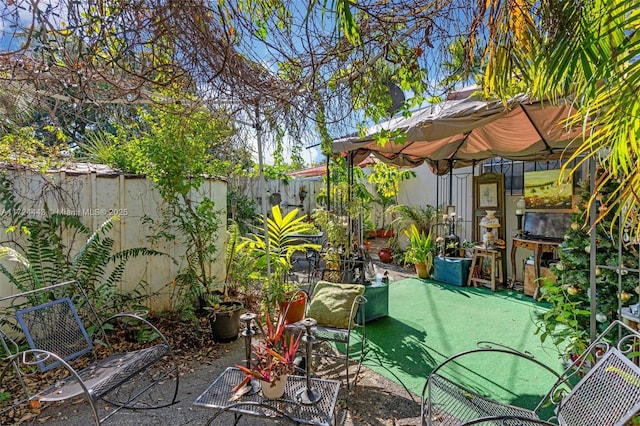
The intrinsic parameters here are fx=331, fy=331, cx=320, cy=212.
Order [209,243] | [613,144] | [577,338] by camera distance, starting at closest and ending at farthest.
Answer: [613,144], [577,338], [209,243]

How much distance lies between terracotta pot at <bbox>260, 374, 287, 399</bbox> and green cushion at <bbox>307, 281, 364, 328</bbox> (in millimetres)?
1043

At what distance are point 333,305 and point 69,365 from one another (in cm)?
187

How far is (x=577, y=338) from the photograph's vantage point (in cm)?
221

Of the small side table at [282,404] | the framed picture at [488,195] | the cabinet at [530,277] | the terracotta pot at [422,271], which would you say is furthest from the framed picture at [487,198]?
the small side table at [282,404]

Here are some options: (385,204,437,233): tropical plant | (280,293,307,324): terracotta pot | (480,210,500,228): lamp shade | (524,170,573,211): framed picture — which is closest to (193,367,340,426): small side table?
(280,293,307,324): terracotta pot

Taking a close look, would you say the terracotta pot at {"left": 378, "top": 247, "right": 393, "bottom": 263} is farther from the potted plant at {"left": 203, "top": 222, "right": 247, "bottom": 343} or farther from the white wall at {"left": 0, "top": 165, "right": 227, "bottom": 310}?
the white wall at {"left": 0, "top": 165, "right": 227, "bottom": 310}

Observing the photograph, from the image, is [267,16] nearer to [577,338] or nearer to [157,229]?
[157,229]

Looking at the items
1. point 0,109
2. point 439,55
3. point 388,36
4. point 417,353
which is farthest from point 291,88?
point 417,353

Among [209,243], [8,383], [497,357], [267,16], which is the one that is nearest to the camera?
[267,16]

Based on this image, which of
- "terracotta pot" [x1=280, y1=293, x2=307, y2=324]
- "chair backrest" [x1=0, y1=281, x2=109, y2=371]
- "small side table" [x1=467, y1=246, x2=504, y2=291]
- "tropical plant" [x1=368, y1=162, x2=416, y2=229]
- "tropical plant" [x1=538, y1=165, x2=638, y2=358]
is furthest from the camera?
"tropical plant" [x1=368, y1=162, x2=416, y2=229]

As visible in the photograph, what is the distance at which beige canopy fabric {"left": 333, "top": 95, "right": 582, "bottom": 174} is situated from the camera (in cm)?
272

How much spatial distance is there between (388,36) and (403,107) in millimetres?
584

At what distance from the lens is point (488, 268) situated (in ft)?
17.3

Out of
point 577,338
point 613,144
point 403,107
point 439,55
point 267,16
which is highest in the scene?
point 267,16
